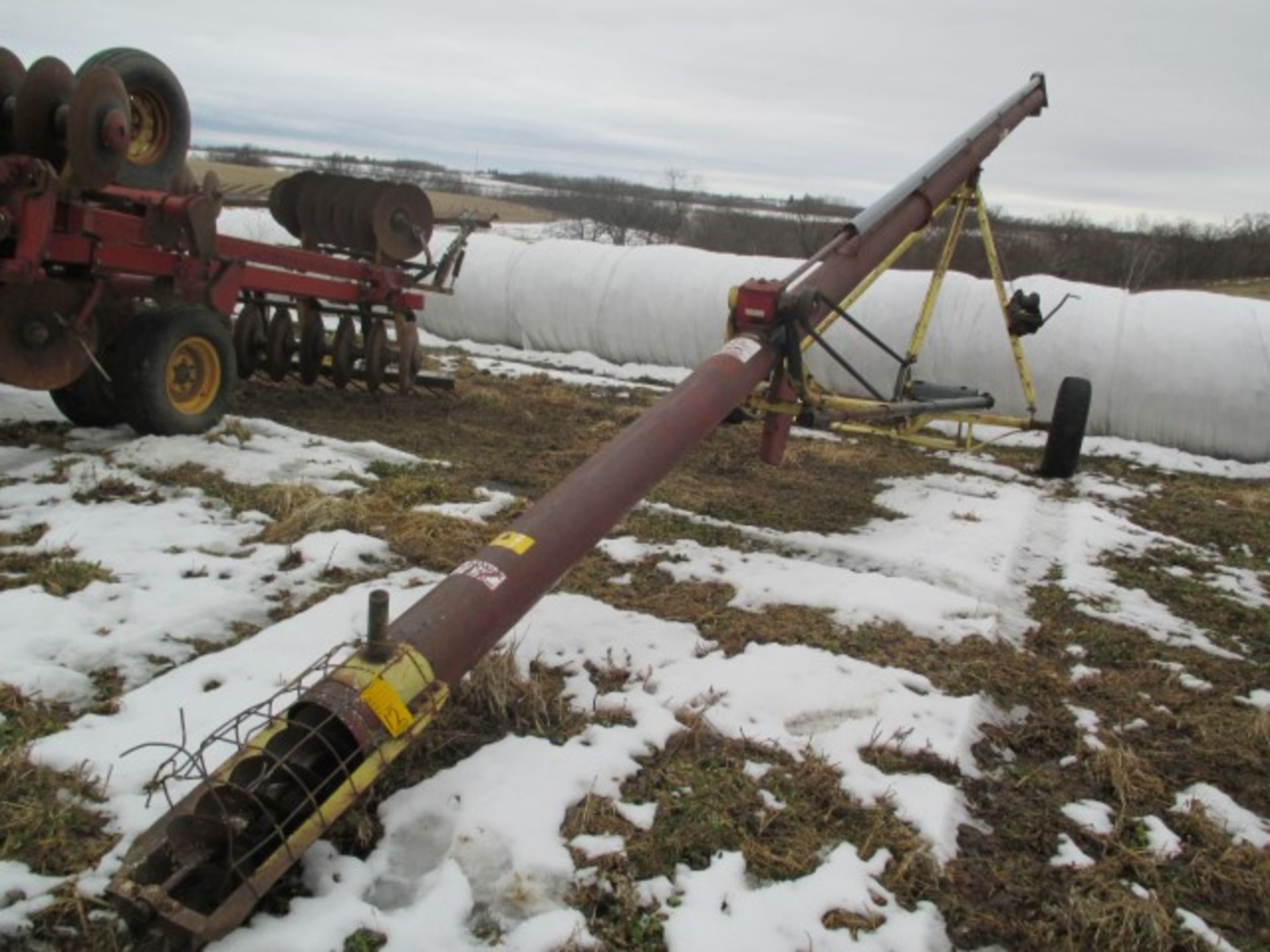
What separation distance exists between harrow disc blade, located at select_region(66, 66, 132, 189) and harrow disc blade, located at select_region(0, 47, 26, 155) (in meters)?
0.56

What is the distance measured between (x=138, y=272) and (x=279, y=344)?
2727 millimetres

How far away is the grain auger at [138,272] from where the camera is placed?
525 cm

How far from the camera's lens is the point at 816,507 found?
664 centimetres

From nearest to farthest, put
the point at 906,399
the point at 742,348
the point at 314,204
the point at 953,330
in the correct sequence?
the point at 742,348
the point at 906,399
the point at 314,204
the point at 953,330

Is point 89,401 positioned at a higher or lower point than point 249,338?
lower

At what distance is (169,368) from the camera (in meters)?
6.23

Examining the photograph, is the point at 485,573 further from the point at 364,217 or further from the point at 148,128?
the point at 364,217

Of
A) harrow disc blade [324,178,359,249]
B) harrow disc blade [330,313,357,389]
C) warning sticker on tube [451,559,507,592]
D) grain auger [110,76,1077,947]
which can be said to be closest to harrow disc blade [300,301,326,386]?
harrow disc blade [330,313,357,389]

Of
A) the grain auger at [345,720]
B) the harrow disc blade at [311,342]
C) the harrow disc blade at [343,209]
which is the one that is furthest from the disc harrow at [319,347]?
the grain auger at [345,720]

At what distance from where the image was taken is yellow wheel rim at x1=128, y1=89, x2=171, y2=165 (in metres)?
6.69

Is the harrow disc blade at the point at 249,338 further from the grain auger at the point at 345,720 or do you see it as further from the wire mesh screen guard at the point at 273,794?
the wire mesh screen guard at the point at 273,794

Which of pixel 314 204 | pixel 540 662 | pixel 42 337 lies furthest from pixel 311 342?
pixel 540 662

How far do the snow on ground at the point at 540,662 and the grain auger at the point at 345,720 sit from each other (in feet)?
0.57

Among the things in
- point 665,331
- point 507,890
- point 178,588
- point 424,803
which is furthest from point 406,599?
point 665,331
